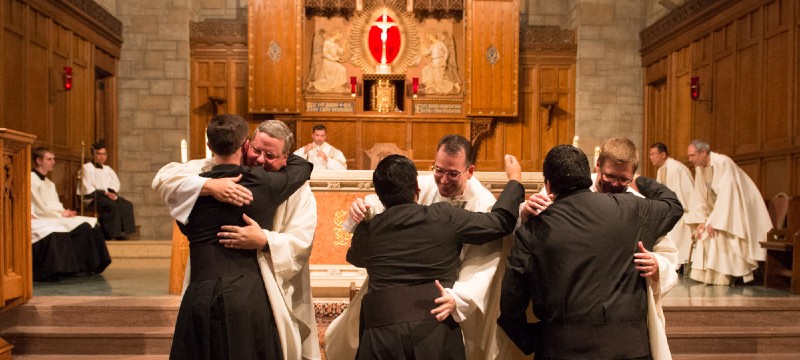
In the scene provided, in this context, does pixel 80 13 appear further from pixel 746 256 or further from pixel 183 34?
pixel 746 256

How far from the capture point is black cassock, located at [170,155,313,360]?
279cm

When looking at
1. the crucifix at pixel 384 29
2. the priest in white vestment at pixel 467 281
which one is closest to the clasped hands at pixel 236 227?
the priest in white vestment at pixel 467 281

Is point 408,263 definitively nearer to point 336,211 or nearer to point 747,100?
point 336,211

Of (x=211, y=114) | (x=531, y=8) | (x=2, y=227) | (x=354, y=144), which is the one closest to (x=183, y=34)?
(x=211, y=114)

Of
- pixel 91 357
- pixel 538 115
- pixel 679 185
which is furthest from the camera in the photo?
pixel 538 115

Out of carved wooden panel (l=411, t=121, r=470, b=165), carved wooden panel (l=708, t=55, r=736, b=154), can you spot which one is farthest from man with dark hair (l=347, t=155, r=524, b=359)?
carved wooden panel (l=411, t=121, r=470, b=165)

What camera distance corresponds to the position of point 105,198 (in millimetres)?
9789

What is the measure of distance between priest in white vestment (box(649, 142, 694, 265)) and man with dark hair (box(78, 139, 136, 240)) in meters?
7.17

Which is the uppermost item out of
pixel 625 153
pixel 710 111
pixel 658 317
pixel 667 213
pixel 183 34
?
pixel 183 34

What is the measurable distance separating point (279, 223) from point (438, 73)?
29.5 feet

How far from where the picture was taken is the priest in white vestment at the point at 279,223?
2.76 m

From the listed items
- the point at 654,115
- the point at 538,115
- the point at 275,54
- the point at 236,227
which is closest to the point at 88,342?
the point at 236,227

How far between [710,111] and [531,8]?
424cm

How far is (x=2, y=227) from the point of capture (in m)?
4.83
